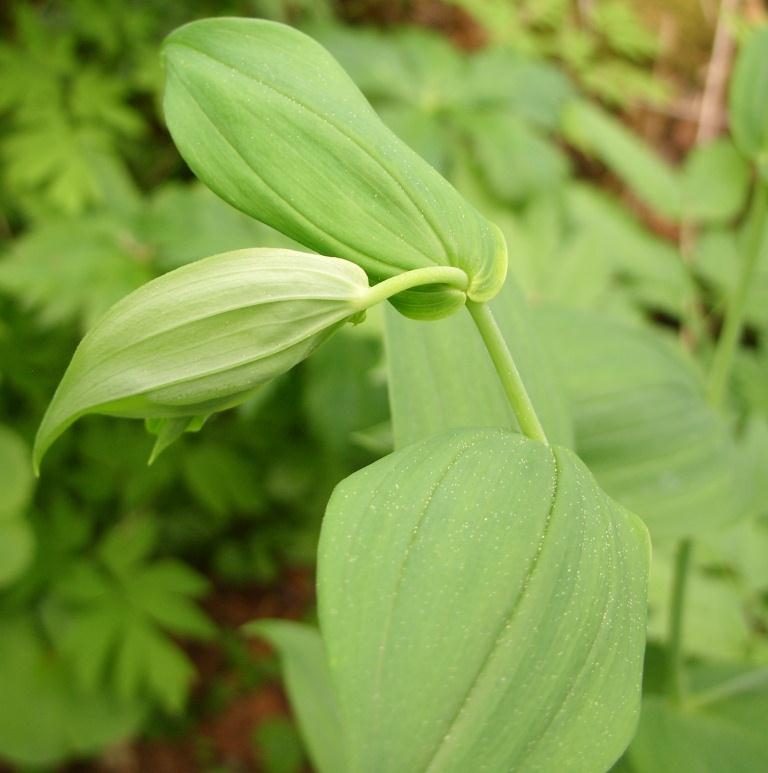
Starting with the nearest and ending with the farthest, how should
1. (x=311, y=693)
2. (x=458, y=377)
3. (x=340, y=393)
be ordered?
(x=458, y=377) → (x=311, y=693) → (x=340, y=393)

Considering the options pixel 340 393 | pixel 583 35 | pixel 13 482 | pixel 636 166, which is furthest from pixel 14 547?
pixel 583 35

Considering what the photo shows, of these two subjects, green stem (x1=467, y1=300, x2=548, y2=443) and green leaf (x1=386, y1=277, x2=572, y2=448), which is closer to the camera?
green stem (x1=467, y1=300, x2=548, y2=443)

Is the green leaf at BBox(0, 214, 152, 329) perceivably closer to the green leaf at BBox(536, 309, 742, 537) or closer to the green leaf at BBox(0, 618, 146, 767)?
the green leaf at BBox(0, 618, 146, 767)

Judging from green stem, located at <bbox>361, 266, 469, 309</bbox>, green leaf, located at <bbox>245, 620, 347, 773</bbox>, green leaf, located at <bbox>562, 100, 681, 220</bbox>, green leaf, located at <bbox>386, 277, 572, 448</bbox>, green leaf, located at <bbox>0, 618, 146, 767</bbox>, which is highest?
green stem, located at <bbox>361, 266, 469, 309</bbox>

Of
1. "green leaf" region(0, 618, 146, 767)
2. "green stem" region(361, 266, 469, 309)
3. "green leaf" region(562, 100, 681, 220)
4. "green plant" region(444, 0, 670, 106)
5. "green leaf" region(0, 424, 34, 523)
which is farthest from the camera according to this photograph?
"green plant" region(444, 0, 670, 106)

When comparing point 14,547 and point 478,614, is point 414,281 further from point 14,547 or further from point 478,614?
point 14,547

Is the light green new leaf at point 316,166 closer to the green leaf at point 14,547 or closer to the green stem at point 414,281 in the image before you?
the green stem at point 414,281

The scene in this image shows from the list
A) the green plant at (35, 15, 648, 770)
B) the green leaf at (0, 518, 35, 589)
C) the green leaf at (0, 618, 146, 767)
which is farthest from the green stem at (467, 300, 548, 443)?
the green leaf at (0, 618, 146, 767)

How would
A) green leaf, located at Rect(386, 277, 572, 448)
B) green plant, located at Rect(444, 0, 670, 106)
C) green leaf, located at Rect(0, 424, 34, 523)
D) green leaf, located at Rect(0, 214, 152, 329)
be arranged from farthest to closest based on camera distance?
green plant, located at Rect(444, 0, 670, 106) → green leaf, located at Rect(0, 424, 34, 523) → green leaf, located at Rect(0, 214, 152, 329) → green leaf, located at Rect(386, 277, 572, 448)
